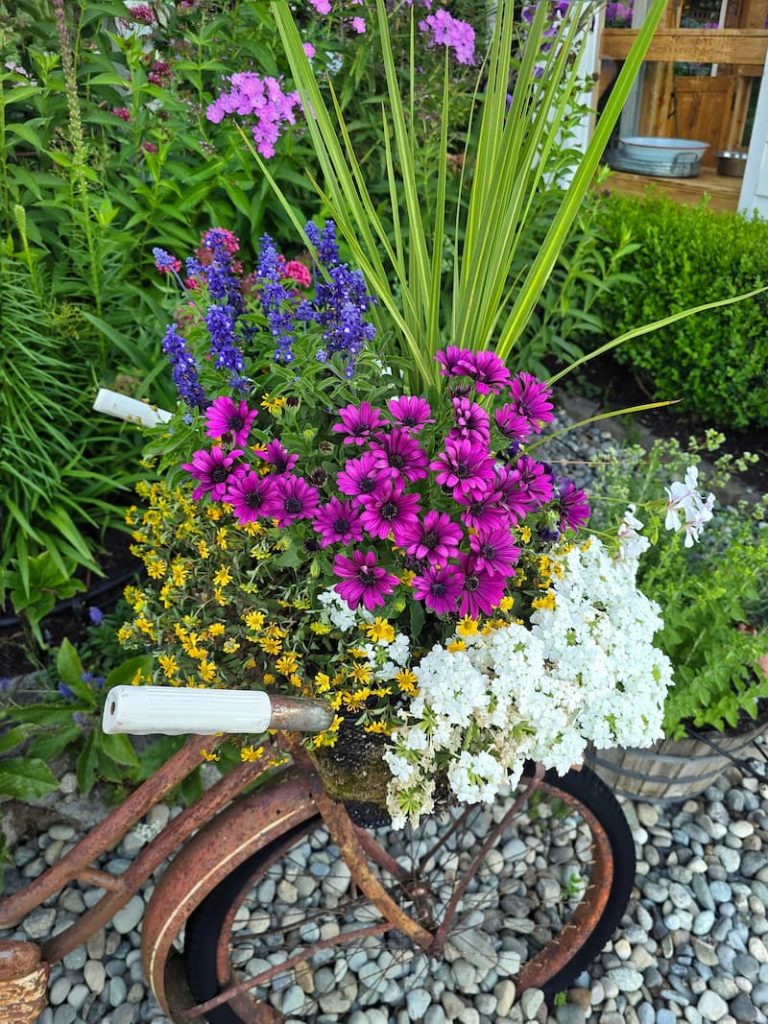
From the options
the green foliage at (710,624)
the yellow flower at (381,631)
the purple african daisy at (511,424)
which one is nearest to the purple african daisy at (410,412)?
the purple african daisy at (511,424)

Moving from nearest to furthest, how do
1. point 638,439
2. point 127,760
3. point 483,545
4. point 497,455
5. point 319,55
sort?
point 483,545, point 497,455, point 127,760, point 319,55, point 638,439

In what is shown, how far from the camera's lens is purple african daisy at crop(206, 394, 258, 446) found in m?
1.03

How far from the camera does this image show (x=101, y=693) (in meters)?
1.96

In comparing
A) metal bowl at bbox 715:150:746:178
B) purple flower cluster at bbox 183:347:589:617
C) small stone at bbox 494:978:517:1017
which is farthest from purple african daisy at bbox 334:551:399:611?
metal bowl at bbox 715:150:746:178

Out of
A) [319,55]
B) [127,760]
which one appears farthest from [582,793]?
[319,55]

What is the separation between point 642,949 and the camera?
74.2 inches

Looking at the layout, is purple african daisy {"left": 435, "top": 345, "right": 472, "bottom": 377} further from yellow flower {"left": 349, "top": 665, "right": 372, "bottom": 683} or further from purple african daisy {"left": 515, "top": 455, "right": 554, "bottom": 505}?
yellow flower {"left": 349, "top": 665, "right": 372, "bottom": 683}

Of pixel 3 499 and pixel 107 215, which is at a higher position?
pixel 107 215

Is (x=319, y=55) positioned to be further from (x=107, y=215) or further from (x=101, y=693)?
(x=101, y=693)

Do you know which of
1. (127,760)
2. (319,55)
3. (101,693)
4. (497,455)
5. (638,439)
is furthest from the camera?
(638,439)

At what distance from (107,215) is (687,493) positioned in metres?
1.51

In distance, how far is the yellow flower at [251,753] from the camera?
1.09 meters

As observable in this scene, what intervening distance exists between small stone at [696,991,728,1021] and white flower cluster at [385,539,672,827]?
106 centimetres

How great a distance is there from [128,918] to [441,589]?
1.42m
